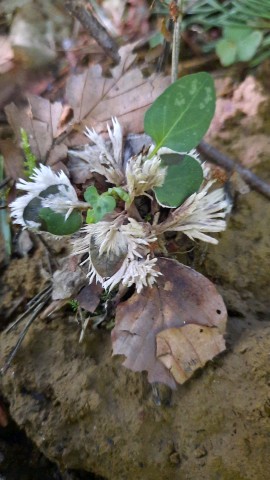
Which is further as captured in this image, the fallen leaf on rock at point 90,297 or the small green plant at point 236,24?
the small green plant at point 236,24

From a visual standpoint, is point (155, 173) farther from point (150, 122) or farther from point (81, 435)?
point (81, 435)

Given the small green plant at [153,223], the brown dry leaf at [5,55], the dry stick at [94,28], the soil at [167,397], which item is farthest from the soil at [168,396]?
the brown dry leaf at [5,55]

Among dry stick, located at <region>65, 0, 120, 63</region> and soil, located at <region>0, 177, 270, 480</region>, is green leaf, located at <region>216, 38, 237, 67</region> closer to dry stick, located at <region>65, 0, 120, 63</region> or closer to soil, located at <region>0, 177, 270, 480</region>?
dry stick, located at <region>65, 0, 120, 63</region>

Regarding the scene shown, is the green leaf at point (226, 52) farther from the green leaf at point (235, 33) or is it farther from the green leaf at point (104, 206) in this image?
the green leaf at point (104, 206)

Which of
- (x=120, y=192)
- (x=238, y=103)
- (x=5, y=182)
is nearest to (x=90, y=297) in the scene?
(x=120, y=192)

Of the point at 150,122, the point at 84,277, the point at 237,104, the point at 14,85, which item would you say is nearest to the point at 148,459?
the point at 84,277

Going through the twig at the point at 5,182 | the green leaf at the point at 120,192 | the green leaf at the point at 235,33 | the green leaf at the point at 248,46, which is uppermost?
the green leaf at the point at 235,33
